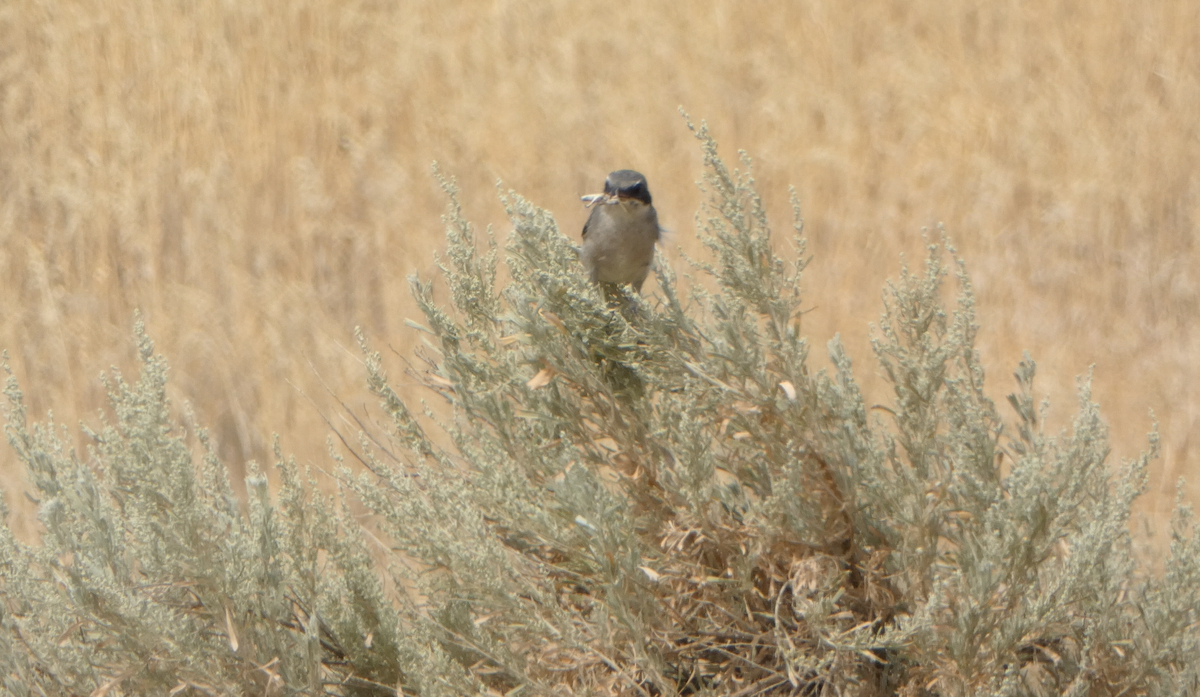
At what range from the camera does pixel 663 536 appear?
2.00 meters

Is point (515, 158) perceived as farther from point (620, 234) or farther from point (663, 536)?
point (663, 536)

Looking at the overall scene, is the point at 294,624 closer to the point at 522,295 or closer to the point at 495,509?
the point at 495,509

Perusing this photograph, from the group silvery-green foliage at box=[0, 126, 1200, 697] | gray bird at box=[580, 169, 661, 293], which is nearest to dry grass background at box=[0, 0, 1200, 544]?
gray bird at box=[580, 169, 661, 293]

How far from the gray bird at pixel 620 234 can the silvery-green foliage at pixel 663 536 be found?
0.69 metres

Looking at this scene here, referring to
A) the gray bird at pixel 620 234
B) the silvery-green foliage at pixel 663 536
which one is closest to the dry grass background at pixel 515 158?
the gray bird at pixel 620 234

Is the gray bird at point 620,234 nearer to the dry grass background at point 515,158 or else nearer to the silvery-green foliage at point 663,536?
the silvery-green foliage at point 663,536

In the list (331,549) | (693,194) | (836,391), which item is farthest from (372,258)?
(836,391)

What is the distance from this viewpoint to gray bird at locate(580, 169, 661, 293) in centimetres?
281

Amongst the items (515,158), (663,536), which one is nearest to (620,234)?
(663,536)

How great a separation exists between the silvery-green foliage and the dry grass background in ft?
9.74

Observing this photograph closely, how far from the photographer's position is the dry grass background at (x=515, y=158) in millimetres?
5211

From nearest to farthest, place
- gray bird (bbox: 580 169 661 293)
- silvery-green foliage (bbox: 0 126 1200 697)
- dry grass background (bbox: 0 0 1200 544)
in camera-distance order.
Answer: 1. silvery-green foliage (bbox: 0 126 1200 697)
2. gray bird (bbox: 580 169 661 293)
3. dry grass background (bbox: 0 0 1200 544)

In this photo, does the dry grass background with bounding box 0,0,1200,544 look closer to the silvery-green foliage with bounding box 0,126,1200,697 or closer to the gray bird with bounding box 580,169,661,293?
the gray bird with bounding box 580,169,661,293

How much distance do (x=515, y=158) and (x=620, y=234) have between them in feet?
11.0
